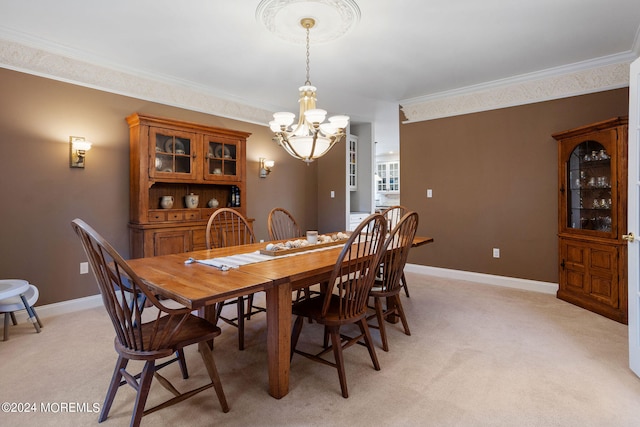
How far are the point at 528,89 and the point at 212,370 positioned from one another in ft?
14.0

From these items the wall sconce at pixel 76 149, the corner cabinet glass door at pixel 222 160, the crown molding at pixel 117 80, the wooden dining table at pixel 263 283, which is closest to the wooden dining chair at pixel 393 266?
the wooden dining table at pixel 263 283

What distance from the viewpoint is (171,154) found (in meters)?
3.65

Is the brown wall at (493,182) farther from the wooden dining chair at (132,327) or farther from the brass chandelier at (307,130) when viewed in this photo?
the wooden dining chair at (132,327)

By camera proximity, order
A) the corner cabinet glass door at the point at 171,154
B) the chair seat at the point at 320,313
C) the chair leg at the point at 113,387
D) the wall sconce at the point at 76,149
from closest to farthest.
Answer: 1. the chair leg at the point at 113,387
2. the chair seat at the point at 320,313
3. the wall sconce at the point at 76,149
4. the corner cabinet glass door at the point at 171,154

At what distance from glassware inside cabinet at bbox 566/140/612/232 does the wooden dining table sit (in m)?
2.73

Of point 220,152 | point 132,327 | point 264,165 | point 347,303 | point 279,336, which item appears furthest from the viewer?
point 264,165

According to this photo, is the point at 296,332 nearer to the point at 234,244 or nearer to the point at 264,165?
the point at 234,244

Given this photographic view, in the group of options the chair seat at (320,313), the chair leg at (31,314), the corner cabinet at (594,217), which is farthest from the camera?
the corner cabinet at (594,217)

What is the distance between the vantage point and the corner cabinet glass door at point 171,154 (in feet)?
11.5

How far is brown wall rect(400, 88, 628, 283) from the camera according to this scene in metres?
3.76

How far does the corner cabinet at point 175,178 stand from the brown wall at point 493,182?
252 cm

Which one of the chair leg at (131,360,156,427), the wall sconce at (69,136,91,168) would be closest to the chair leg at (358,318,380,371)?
the chair leg at (131,360,156,427)

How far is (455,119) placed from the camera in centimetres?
441

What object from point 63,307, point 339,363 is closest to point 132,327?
point 339,363
